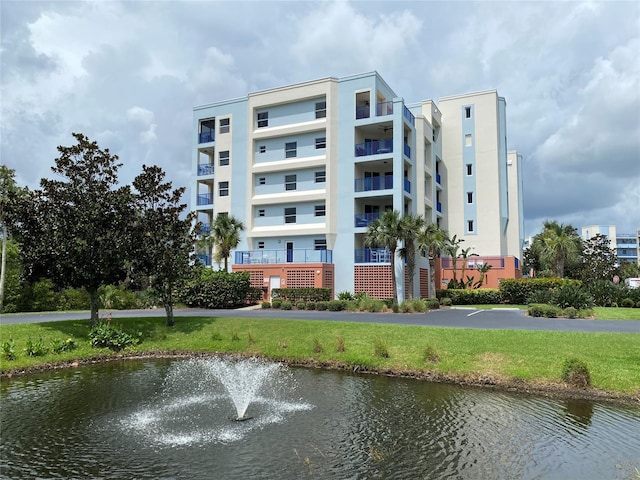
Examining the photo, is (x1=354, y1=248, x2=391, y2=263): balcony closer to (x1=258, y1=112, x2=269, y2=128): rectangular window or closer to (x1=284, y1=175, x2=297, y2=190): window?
(x1=284, y1=175, x2=297, y2=190): window

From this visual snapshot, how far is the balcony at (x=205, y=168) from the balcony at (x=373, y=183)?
49.3ft

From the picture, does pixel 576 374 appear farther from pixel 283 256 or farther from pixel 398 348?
pixel 283 256

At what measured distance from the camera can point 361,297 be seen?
1330 inches

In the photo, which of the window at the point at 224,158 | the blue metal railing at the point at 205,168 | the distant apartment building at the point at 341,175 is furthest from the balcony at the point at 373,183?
the blue metal railing at the point at 205,168


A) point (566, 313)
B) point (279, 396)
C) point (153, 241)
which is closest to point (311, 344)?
point (279, 396)

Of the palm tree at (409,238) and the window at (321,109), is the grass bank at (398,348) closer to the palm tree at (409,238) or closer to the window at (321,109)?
the palm tree at (409,238)

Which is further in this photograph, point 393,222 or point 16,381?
point 393,222

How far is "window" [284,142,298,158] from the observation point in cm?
4116

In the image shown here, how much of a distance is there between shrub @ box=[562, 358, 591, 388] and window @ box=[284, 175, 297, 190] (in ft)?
101

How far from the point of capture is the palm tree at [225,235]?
38531mm

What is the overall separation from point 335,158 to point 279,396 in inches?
1157

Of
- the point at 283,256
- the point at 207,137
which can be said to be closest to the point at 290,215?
the point at 283,256

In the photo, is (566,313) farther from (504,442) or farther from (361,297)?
(504,442)

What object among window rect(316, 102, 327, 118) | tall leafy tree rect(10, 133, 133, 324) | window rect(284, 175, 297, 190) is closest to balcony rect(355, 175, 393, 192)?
window rect(284, 175, 297, 190)
